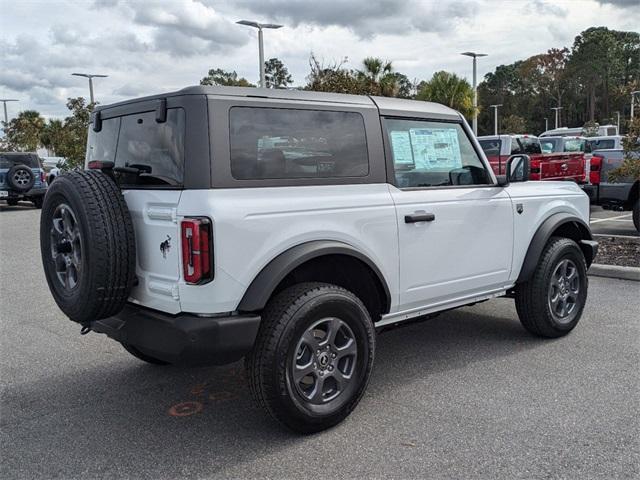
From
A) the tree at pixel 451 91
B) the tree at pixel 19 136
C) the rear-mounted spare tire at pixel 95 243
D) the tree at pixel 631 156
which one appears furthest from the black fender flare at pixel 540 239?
the tree at pixel 19 136

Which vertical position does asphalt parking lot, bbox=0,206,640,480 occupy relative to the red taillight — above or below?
below

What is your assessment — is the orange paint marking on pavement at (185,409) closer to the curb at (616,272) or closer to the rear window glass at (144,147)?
the rear window glass at (144,147)

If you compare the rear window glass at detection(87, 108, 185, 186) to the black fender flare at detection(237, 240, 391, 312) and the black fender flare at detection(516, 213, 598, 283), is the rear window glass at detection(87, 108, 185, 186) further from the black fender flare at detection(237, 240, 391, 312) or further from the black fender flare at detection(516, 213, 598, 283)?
A: the black fender flare at detection(516, 213, 598, 283)

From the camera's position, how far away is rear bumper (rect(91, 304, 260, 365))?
290cm

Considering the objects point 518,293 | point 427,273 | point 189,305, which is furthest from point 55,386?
point 518,293

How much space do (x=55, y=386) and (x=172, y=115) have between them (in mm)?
2211

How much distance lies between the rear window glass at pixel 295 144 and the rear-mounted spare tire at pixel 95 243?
0.68 m

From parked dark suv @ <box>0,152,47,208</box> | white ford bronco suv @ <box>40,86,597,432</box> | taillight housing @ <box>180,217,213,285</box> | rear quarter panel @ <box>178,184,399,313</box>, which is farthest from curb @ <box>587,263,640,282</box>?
parked dark suv @ <box>0,152,47,208</box>

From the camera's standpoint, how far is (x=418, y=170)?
13.1ft

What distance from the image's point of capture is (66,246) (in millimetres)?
3354

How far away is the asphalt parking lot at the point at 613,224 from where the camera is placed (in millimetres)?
10205

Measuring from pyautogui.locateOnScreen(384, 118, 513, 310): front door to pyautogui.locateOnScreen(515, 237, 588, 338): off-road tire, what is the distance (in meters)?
0.32

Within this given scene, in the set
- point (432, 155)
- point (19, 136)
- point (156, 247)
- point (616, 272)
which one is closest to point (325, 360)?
point (156, 247)

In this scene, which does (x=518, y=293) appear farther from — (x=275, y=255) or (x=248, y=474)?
(x=248, y=474)
